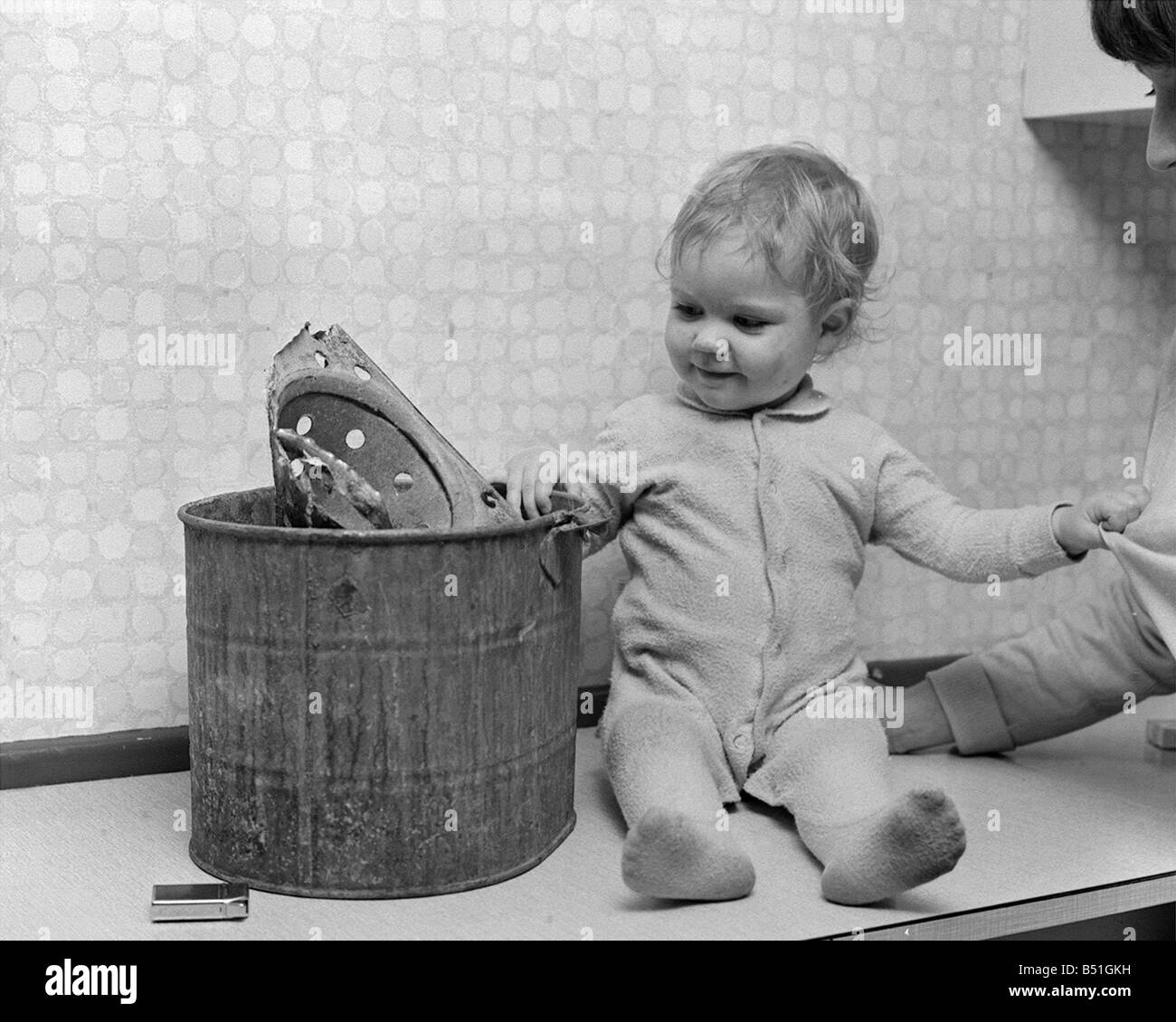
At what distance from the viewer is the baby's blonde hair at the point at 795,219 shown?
1.16m

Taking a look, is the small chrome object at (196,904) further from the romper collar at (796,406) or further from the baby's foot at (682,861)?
the romper collar at (796,406)

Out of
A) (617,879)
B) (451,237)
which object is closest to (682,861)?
(617,879)

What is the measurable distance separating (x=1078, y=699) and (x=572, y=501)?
50 cm

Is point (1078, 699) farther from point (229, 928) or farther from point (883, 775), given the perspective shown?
point (229, 928)

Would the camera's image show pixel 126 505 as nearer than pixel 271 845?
No

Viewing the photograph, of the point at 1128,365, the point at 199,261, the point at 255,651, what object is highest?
the point at 199,261

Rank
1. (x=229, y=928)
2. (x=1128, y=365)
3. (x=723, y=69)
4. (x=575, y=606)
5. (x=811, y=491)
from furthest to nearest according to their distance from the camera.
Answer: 1. (x=1128, y=365)
2. (x=723, y=69)
3. (x=811, y=491)
4. (x=575, y=606)
5. (x=229, y=928)

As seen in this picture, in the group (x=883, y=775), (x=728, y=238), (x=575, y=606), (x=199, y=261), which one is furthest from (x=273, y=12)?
(x=883, y=775)

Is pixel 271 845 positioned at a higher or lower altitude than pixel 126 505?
lower

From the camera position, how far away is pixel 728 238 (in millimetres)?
1152

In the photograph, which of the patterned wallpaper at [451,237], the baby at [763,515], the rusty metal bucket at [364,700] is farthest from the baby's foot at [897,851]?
the patterned wallpaper at [451,237]

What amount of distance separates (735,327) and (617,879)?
438 millimetres

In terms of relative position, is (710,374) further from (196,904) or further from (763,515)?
(196,904)

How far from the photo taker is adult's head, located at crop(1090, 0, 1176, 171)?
99 cm
